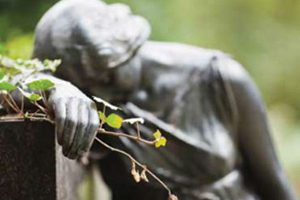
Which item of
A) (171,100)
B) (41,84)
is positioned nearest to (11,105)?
(41,84)

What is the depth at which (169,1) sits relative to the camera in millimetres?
4629

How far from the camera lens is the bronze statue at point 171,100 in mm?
1783

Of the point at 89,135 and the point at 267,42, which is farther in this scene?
the point at 267,42

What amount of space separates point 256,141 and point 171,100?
0.78ft

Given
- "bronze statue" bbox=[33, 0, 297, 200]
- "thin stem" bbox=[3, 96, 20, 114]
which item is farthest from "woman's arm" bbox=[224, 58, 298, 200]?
"thin stem" bbox=[3, 96, 20, 114]

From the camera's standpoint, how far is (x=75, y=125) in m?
1.31

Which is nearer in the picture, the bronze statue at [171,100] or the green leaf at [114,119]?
the green leaf at [114,119]

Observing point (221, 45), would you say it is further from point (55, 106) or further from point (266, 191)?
point (55, 106)

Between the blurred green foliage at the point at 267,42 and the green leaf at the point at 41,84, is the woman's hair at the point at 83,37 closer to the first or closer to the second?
the green leaf at the point at 41,84

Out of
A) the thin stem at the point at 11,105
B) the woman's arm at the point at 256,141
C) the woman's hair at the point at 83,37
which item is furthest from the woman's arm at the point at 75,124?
the woman's arm at the point at 256,141

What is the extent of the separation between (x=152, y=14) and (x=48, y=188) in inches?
110

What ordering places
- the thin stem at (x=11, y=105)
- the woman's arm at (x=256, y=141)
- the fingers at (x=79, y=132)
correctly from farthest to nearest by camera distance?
the woman's arm at (x=256, y=141) < the thin stem at (x=11, y=105) < the fingers at (x=79, y=132)

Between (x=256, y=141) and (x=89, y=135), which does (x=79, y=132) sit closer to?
(x=89, y=135)

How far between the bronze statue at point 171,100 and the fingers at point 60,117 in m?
0.42
